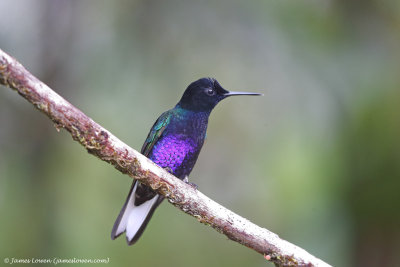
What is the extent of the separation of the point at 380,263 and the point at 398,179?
0.77 metres

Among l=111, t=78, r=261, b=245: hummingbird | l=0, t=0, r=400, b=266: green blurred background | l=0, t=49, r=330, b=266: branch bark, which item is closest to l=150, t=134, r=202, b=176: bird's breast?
l=111, t=78, r=261, b=245: hummingbird

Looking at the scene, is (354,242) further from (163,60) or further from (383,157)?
(163,60)

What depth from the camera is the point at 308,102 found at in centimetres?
416

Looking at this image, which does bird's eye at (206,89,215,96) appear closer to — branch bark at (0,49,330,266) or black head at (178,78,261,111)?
black head at (178,78,261,111)

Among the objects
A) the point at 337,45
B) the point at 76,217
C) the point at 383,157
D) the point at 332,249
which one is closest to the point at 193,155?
the point at 76,217

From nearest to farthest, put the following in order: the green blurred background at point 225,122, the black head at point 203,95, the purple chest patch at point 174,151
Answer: the purple chest patch at point 174,151 < the black head at point 203,95 < the green blurred background at point 225,122

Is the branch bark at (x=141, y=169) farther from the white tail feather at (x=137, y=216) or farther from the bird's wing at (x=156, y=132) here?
the white tail feather at (x=137, y=216)

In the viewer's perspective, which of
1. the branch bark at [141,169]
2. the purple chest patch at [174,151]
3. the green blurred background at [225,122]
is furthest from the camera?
the green blurred background at [225,122]

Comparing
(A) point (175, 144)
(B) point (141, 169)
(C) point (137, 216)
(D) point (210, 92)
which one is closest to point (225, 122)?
(D) point (210, 92)

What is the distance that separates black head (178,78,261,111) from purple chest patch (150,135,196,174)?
0.26 m

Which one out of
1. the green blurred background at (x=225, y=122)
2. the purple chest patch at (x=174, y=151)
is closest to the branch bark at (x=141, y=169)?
the purple chest patch at (x=174, y=151)

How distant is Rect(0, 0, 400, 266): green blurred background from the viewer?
3900mm

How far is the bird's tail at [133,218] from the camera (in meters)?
3.16

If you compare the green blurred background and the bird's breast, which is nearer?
the bird's breast
